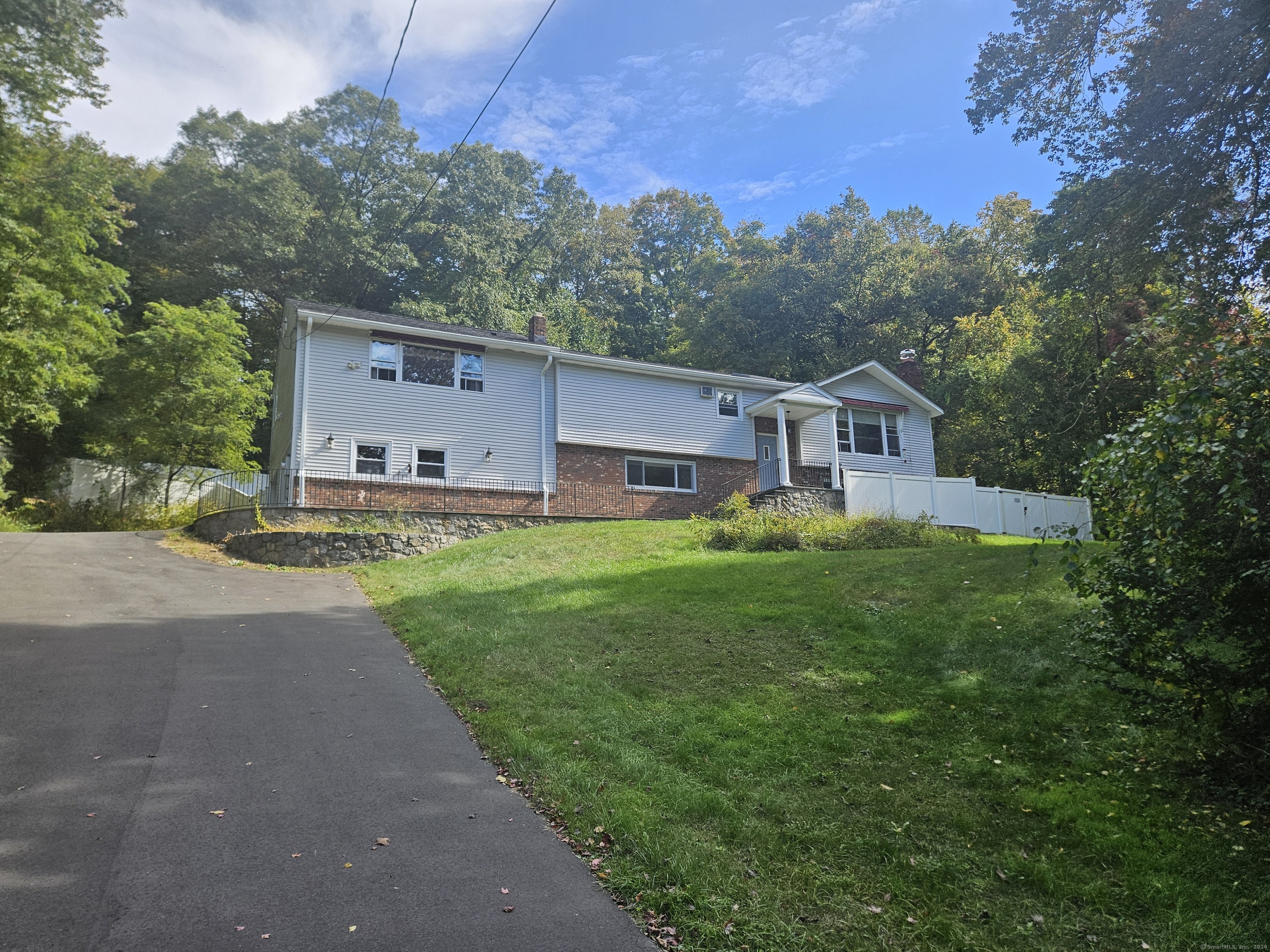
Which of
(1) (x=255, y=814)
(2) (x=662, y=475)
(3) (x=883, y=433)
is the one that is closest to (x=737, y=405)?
(2) (x=662, y=475)

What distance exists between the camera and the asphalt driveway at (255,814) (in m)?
3.66

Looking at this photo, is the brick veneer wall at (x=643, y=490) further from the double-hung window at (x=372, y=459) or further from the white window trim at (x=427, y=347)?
the double-hung window at (x=372, y=459)

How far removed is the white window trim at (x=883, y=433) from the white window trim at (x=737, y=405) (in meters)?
3.14

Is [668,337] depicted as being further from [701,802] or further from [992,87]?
[701,802]

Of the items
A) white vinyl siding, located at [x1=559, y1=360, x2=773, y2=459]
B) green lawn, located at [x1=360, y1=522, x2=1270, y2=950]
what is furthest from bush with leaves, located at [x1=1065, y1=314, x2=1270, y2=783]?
white vinyl siding, located at [x1=559, y1=360, x2=773, y2=459]

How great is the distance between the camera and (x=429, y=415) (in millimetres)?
20984

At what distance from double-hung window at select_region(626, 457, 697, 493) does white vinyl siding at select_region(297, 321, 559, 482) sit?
9.08 feet

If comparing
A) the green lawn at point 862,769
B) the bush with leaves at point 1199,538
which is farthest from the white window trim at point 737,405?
the bush with leaves at point 1199,538

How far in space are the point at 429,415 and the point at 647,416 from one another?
6.71m

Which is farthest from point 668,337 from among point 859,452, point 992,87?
point 992,87

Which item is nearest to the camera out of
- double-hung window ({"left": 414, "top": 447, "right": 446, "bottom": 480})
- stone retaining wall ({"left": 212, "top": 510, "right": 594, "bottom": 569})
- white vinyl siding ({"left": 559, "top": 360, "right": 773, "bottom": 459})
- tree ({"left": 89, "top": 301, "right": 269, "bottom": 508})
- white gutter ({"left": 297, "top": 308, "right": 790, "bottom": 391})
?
stone retaining wall ({"left": 212, "top": 510, "right": 594, "bottom": 569})

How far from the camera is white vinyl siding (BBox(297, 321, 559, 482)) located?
1980 cm

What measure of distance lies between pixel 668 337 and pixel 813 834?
43.7 metres

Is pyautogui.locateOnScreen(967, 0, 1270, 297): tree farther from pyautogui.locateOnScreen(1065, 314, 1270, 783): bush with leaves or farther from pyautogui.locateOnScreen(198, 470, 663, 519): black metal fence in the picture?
pyautogui.locateOnScreen(198, 470, 663, 519): black metal fence
